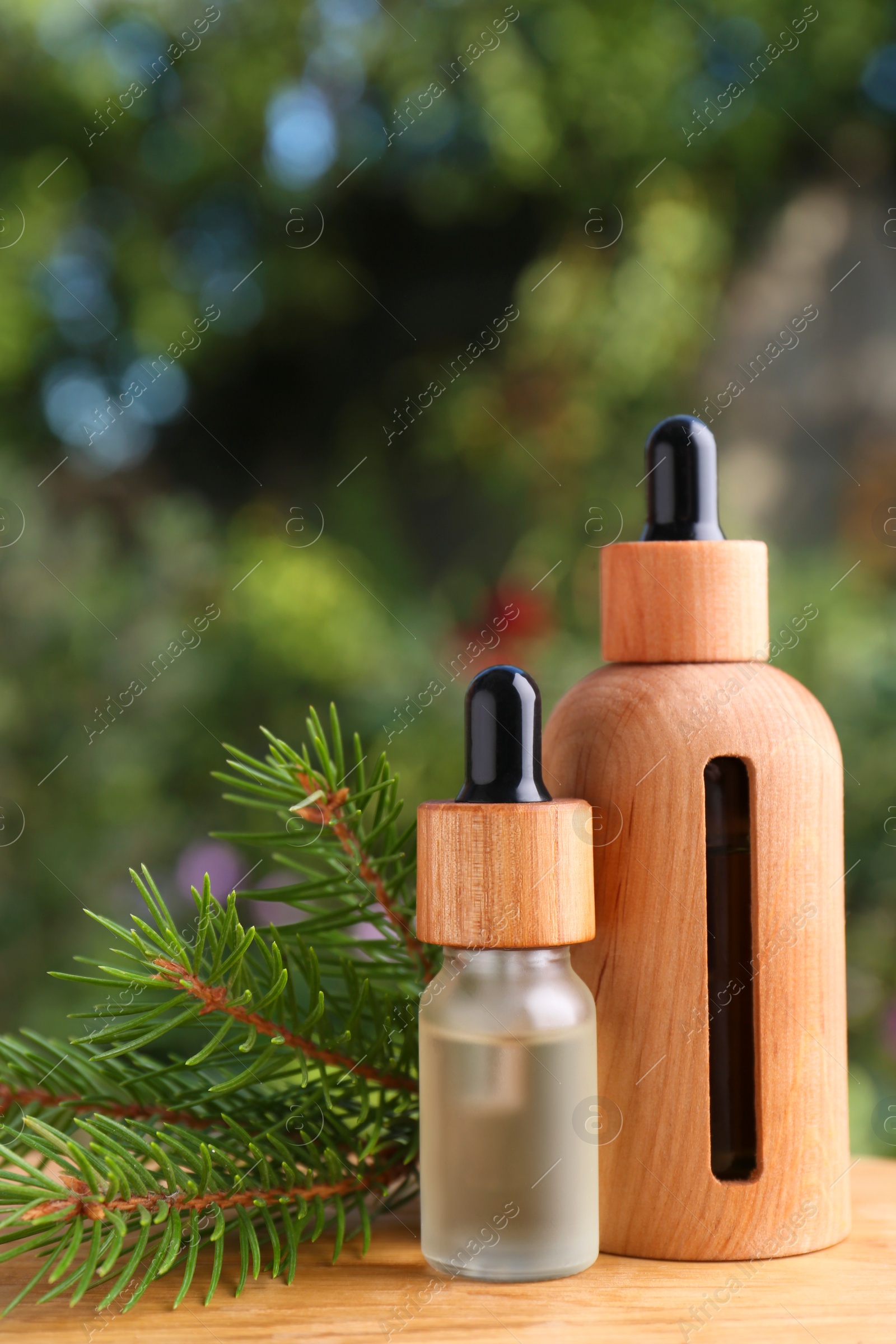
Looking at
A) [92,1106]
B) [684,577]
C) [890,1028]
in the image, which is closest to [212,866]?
[890,1028]

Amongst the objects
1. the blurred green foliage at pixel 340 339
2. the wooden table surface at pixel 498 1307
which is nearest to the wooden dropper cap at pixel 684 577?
the wooden table surface at pixel 498 1307

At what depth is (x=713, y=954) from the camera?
0.45m

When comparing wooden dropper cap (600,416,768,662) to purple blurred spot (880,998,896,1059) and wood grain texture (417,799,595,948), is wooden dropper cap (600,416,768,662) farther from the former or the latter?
purple blurred spot (880,998,896,1059)

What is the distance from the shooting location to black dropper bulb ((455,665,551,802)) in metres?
0.42

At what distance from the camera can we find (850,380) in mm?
1553

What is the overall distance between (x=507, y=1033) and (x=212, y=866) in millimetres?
913

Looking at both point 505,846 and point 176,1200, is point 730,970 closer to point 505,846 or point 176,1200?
point 505,846

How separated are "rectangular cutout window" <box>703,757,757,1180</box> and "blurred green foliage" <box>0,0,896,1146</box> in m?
0.81

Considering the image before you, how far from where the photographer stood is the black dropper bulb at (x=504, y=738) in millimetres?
419

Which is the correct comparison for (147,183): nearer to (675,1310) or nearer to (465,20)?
(465,20)

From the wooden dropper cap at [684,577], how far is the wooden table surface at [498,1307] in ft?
0.72


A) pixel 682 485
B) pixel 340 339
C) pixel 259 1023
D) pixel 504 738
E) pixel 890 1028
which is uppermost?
pixel 340 339

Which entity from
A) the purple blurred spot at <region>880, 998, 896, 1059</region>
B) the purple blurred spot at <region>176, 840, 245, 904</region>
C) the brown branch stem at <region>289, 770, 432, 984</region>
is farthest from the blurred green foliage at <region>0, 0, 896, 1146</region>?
the brown branch stem at <region>289, 770, 432, 984</region>

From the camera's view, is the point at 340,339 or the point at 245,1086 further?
the point at 340,339
